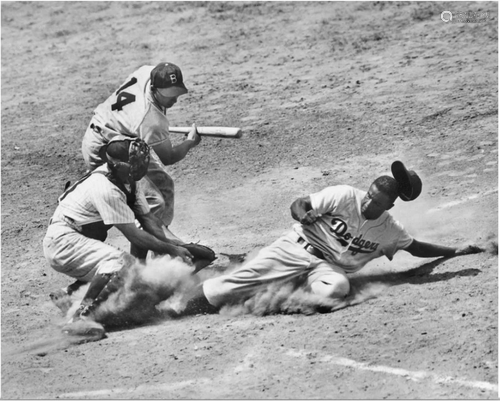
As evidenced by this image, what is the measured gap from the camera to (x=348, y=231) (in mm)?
8094

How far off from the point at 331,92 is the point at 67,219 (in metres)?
5.80

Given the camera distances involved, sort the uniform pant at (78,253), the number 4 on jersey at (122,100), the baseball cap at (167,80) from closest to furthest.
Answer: the uniform pant at (78,253) → the baseball cap at (167,80) → the number 4 on jersey at (122,100)

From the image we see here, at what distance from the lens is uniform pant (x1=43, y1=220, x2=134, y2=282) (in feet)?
26.9

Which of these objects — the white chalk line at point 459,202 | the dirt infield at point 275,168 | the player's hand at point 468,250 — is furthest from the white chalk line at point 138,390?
the white chalk line at point 459,202

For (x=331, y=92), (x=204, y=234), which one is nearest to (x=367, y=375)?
(x=204, y=234)

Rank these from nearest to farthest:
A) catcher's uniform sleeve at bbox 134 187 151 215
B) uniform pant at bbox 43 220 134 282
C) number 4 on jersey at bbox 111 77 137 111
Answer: uniform pant at bbox 43 220 134 282
catcher's uniform sleeve at bbox 134 187 151 215
number 4 on jersey at bbox 111 77 137 111

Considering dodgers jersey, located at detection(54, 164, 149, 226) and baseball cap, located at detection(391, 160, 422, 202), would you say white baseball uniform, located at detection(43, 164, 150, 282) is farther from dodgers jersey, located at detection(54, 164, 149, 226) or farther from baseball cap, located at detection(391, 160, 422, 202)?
baseball cap, located at detection(391, 160, 422, 202)

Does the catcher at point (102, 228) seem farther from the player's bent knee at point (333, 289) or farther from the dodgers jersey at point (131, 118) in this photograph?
the player's bent knee at point (333, 289)

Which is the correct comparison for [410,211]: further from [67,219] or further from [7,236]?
[7,236]

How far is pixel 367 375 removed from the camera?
6.99 metres

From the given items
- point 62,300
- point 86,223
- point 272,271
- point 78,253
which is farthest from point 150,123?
point 272,271

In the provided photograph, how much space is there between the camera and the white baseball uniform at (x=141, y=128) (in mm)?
9250

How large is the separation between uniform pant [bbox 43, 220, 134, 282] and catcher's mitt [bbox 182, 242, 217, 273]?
54 cm

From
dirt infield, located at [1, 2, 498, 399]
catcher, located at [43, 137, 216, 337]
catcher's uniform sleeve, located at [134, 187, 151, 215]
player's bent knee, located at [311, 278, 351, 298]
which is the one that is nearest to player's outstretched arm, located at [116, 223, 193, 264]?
catcher, located at [43, 137, 216, 337]
